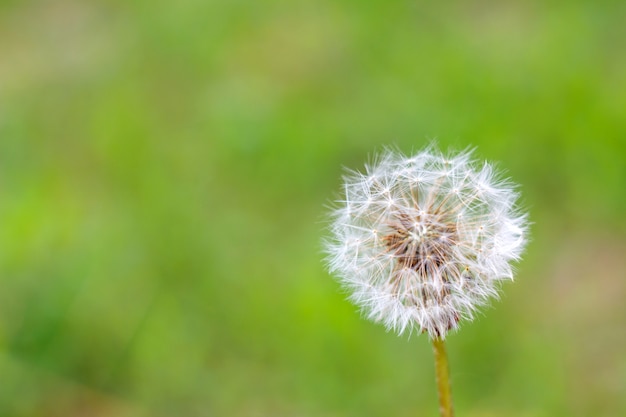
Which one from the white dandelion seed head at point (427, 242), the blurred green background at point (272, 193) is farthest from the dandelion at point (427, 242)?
the blurred green background at point (272, 193)

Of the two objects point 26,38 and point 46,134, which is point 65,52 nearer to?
point 26,38

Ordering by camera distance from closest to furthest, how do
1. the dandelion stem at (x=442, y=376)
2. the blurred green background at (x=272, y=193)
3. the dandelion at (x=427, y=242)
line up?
the dandelion stem at (x=442, y=376), the dandelion at (x=427, y=242), the blurred green background at (x=272, y=193)

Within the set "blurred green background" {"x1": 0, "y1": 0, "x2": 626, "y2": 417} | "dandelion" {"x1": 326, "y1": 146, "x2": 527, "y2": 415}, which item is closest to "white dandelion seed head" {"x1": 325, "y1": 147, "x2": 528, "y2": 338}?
"dandelion" {"x1": 326, "y1": 146, "x2": 527, "y2": 415}

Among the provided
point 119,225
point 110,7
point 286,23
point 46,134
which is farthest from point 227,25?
point 119,225

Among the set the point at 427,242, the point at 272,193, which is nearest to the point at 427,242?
the point at 427,242

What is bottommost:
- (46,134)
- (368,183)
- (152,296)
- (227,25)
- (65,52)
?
(368,183)

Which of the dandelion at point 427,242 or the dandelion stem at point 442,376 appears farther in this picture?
the dandelion at point 427,242

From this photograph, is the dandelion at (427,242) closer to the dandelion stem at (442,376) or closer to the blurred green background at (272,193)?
the dandelion stem at (442,376)
